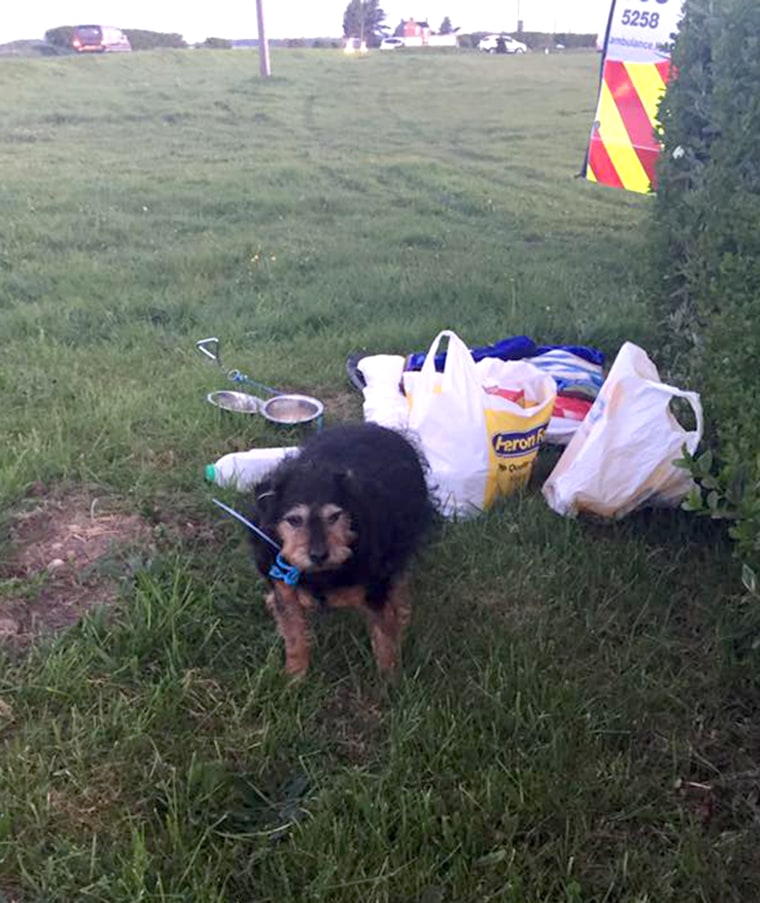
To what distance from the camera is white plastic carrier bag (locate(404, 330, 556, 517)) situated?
4.00 m

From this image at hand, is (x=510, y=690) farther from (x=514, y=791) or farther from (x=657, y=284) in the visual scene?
(x=657, y=284)

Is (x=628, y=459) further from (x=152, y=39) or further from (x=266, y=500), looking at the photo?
(x=152, y=39)

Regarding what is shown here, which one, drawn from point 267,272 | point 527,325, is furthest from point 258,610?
point 267,272

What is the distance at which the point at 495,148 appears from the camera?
1574cm

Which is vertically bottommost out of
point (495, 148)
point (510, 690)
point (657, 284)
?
point (495, 148)

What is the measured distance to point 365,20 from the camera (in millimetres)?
68250

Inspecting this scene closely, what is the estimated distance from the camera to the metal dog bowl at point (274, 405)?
4.69m

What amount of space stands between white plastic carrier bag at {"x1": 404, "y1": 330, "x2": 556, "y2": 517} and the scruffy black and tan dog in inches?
27.9

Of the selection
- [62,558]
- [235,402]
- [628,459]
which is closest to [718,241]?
[628,459]

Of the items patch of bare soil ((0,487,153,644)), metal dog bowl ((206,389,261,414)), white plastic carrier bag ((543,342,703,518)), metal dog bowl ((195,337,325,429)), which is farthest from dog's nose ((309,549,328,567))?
metal dog bowl ((206,389,261,414))

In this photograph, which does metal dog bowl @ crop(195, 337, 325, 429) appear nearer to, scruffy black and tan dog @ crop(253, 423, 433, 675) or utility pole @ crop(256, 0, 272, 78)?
scruffy black and tan dog @ crop(253, 423, 433, 675)

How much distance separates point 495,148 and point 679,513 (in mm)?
12993

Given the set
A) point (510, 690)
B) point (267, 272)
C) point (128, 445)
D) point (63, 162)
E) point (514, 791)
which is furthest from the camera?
point (63, 162)

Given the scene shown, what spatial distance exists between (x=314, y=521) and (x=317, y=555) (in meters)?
0.10
